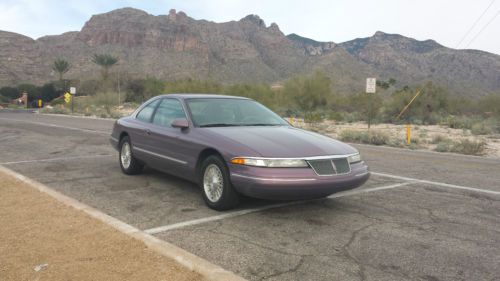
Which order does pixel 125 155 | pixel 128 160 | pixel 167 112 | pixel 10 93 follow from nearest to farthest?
pixel 167 112 → pixel 128 160 → pixel 125 155 → pixel 10 93

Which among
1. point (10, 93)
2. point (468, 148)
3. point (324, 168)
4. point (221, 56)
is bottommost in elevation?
point (468, 148)

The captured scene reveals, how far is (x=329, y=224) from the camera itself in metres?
5.18

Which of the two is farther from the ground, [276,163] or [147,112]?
[147,112]

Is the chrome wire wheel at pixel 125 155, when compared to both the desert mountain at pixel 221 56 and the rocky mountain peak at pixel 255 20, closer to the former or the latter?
the desert mountain at pixel 221 56

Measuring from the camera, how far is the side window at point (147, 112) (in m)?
7.42

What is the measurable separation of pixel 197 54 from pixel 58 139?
85714 mm

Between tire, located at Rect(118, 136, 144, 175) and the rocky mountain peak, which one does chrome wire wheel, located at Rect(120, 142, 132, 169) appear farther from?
the rocky mountain peak

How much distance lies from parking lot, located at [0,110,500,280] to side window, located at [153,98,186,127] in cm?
102

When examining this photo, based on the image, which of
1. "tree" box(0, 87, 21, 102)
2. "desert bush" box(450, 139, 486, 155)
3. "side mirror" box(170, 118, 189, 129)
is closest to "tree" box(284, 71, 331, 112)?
"desert bush" box(450, 139, 486, 155)

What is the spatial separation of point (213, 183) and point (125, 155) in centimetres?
302

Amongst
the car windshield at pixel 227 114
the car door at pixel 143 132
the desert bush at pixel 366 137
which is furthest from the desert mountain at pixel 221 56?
the car windshield at pixel 227 114

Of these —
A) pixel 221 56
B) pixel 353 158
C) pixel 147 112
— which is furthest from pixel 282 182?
pixel 221 56

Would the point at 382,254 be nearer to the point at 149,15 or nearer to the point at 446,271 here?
the point at 446,271

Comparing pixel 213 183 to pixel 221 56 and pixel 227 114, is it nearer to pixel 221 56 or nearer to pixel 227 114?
pixel 227 114
